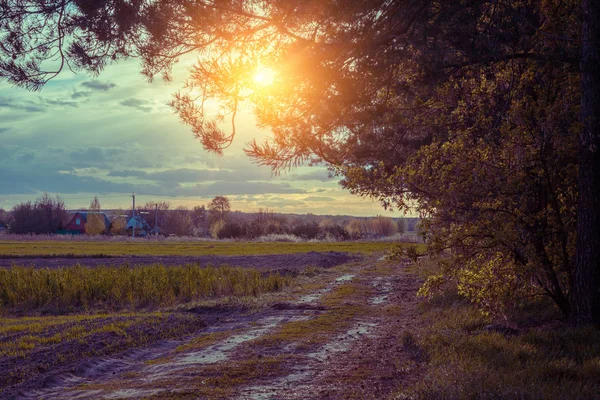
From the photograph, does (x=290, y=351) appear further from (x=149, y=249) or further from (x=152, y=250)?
(x=149, y=249)

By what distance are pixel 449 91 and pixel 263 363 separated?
5.49m

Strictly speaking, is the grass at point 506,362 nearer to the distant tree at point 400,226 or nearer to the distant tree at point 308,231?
the distant tree at point 308,231

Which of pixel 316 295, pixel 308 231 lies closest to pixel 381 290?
pixel 316 295

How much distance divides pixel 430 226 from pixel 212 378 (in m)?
4.18

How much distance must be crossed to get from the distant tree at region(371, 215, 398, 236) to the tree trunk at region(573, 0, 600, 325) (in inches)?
3296

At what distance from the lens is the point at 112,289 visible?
49.8 feet

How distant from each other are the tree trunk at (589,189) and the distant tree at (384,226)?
3296 inches

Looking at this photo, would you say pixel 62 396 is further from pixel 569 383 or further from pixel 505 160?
pixel 505 160

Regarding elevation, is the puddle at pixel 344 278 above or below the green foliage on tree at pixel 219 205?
below

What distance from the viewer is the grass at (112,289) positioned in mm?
14484

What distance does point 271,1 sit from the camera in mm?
9445

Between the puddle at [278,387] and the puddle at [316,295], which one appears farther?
the puddle at [316,295]

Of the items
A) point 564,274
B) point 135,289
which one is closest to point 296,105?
point 564,274

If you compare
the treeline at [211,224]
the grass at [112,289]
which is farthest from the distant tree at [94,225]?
the grass at [112,289]
